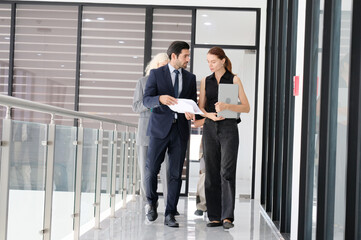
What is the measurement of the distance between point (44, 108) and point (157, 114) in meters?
1.85

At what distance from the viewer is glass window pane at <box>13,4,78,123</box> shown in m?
8.11

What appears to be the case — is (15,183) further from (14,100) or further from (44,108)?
(44,108)

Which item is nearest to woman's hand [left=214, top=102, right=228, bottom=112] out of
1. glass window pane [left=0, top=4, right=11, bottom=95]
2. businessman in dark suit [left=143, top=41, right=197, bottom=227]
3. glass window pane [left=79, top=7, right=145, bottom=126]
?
businessman in dark suit [left=143, top=41, right=197, bottom=227]

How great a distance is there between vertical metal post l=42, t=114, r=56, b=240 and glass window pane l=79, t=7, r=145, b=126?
192 inches

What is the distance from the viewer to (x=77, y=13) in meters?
8.16

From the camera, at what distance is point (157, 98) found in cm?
464

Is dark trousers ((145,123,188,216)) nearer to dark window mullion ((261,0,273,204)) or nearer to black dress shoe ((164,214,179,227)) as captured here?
black dress shoe ((164,214,179,227))

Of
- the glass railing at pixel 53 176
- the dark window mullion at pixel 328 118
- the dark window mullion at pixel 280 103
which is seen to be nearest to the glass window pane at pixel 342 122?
the dark window mullion at pixel 328 118

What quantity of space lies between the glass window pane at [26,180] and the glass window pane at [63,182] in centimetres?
27

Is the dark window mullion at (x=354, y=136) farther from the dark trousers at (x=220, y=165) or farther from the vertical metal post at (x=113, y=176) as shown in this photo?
the vertical metal post at (x=113, y=176)

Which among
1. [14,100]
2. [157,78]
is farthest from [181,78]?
[14,100]

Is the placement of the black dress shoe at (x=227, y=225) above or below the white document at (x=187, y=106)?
below

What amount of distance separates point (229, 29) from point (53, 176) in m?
5.25

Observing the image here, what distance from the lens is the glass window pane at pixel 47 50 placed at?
8.11m
